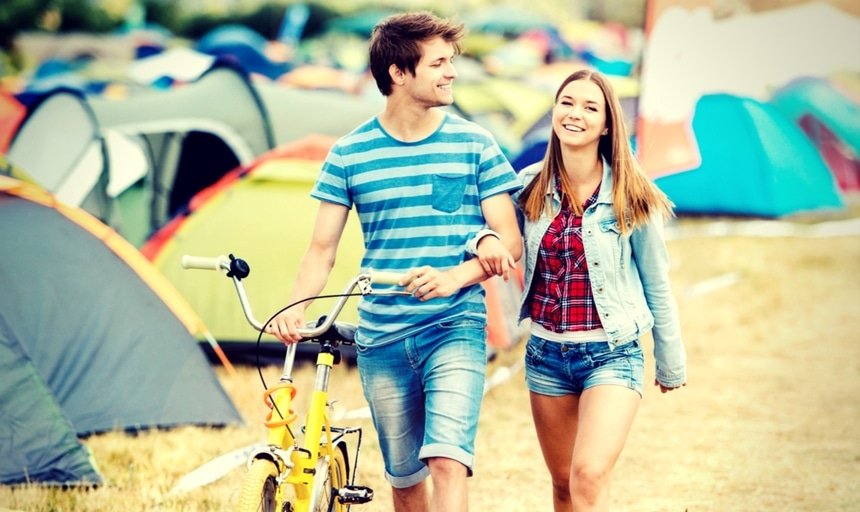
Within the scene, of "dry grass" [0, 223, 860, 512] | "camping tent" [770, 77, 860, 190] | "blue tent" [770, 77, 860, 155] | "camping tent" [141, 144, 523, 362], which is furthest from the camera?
"camping tent" [770, 77, 860, 190]

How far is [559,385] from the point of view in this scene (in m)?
3.20

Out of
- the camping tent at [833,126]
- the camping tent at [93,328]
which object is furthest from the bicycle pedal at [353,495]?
the camping tent at [833,126]

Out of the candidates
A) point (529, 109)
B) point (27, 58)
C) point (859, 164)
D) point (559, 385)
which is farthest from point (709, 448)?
point (27, 58)

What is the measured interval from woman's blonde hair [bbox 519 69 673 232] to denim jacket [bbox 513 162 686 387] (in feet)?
0.08

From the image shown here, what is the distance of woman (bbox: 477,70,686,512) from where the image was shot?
3.10 meters

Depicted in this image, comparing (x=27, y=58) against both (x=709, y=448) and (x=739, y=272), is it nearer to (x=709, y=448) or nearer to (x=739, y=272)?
(x=739, y=272)

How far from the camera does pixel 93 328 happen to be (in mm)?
5332

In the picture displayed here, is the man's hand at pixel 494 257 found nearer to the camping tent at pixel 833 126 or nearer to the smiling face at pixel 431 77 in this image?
Result: the smiling face at pixel 431 77

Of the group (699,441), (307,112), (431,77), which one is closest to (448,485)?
(431,77)

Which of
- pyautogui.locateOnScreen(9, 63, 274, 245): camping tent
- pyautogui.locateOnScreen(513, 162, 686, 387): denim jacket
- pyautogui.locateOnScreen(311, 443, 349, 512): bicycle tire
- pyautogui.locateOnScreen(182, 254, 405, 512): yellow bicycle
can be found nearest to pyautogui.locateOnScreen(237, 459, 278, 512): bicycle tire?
pyautogui.locateOnScreen(182, 254, 405, 512): yellow bicycle

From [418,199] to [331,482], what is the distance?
766 millimetres

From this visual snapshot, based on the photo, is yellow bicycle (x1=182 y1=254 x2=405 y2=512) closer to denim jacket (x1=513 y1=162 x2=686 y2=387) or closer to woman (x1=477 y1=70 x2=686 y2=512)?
woman (x1=477 y1=70 x2=686 y2=512)

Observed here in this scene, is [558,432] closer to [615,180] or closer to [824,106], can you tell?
[615,180]

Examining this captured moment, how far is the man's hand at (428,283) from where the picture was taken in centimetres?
290
